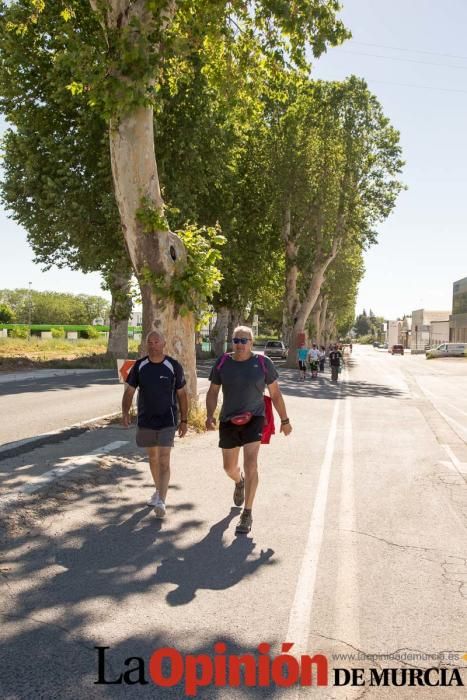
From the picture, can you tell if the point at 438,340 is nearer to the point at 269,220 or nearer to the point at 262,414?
the point at 269,220

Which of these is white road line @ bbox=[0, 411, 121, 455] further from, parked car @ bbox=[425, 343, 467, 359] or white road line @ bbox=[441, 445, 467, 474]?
parked car @ bbox=[425, 343, 467, 359]

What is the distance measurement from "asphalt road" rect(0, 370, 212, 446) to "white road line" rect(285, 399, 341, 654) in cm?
513

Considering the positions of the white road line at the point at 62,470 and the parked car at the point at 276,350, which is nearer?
the white road line at the point at 62,470

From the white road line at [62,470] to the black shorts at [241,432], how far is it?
→ 2.05m

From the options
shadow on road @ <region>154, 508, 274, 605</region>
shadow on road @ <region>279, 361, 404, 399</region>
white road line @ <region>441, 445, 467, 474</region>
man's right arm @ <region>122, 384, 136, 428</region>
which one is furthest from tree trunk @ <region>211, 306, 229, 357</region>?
shadow on road @ <region>154, 508, 274, 605</region>

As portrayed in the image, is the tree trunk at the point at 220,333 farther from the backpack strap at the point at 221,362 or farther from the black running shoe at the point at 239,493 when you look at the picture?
the backpack strap at the point at 221,362

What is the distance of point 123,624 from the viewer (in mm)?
3891

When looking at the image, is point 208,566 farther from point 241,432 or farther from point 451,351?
point 451,351

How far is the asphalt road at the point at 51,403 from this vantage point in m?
11.8

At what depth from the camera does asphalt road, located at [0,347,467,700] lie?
11.6 feet

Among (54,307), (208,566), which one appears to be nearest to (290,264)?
(208,566)

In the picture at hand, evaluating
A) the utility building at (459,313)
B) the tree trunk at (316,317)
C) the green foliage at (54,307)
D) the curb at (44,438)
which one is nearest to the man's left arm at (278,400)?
the curb at (44,438)

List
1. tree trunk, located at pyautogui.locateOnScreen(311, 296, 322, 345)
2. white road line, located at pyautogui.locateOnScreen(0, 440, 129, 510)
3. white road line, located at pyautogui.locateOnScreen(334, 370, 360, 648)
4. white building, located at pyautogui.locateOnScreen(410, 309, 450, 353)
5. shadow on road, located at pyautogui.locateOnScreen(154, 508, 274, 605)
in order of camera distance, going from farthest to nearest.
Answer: white building, located at pyautogui.locateOnScreen(410, 309, 450, 353), tree trunk, located at pyautogui.locateOnScreen(311, 296, 322, 345), white road line, located at pyautogui.locateOnScreen(0, 440, 129, 510), shadow on road, located at pyautogui.locateOnScreen(154, 508, 274, 605), white road line, located at pyautogui.locateOnScreen(334, 370, 360, 648)

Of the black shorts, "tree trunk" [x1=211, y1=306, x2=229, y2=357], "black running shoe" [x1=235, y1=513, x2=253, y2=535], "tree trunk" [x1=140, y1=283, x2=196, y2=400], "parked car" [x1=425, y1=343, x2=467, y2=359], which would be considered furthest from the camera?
"parked car" [x1=425, y1=343, x2=467, y2=359]
